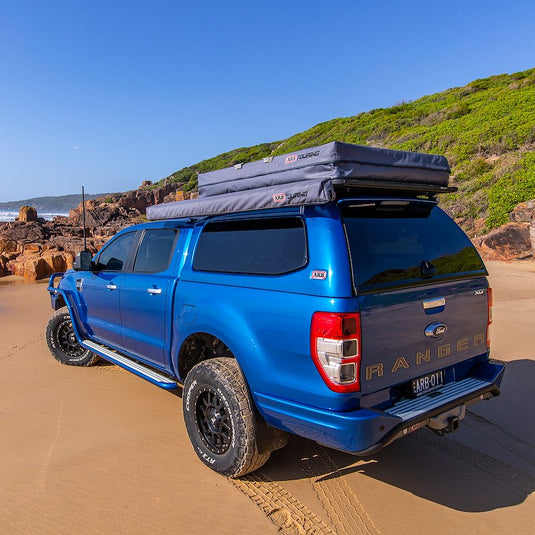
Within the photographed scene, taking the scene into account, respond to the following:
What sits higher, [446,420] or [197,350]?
[197,350]

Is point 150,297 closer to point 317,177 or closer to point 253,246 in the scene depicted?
point 253,246

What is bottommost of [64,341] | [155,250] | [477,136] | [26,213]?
[64,341]

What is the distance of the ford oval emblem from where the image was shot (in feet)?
10.1

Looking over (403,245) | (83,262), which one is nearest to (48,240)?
(83,262)

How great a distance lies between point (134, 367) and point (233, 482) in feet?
5.46

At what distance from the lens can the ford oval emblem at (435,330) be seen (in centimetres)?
309

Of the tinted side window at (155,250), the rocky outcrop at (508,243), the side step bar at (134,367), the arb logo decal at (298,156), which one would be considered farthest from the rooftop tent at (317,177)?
the rocky outcrop at (508,243)

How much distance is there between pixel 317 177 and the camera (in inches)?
123

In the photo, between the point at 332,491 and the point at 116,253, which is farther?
the point at 116,253

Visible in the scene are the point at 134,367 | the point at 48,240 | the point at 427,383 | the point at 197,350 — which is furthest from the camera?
the point at 48,240

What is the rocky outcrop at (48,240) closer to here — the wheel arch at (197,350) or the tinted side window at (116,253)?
the tinted side window at (116,253)

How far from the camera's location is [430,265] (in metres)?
3.21

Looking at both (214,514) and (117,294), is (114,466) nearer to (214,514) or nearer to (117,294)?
(214,514)

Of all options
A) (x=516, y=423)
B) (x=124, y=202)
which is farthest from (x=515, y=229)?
(x=124, y=202)
